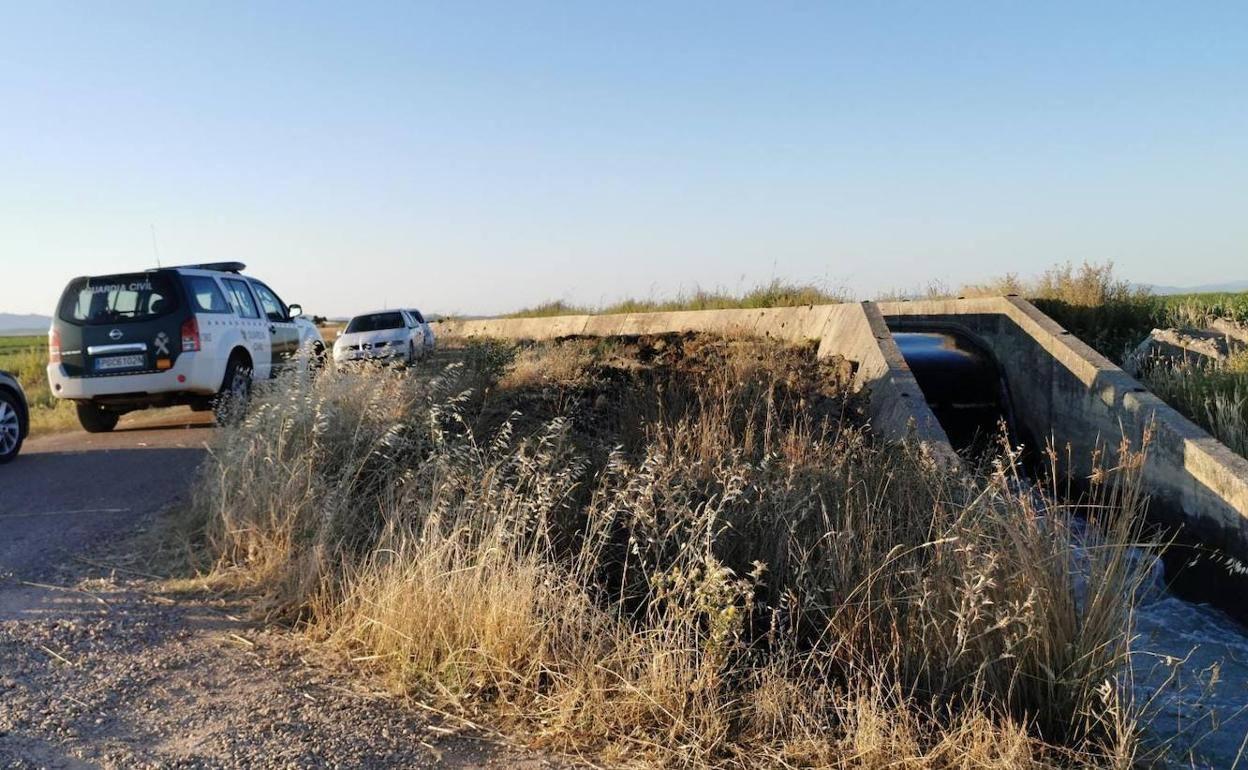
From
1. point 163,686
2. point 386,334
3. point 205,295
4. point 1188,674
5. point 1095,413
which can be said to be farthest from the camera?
point 386,334

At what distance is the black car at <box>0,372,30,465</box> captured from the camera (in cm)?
901

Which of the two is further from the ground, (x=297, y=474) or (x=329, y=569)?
(x=297, y=474)

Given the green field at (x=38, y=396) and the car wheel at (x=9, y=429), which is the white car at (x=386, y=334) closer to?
the green field at (x=38, y=396)

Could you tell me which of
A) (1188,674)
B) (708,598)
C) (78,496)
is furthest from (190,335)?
(1188,674)

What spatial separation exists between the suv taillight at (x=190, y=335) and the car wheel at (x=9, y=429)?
1.74 metres

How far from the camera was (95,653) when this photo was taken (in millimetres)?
4316

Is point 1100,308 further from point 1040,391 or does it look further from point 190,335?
point 190,335

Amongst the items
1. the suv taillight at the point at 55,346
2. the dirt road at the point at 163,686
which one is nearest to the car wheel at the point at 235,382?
the suv taillight at the point at 55,346

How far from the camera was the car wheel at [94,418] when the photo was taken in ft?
35.4

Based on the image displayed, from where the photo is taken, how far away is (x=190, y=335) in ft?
33.2

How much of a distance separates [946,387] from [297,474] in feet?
31.3

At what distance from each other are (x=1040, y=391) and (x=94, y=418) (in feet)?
39.9

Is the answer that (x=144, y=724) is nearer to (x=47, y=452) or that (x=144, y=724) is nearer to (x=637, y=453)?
(x=637, y=453)

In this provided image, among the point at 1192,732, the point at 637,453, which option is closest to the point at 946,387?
the point at 637,453
